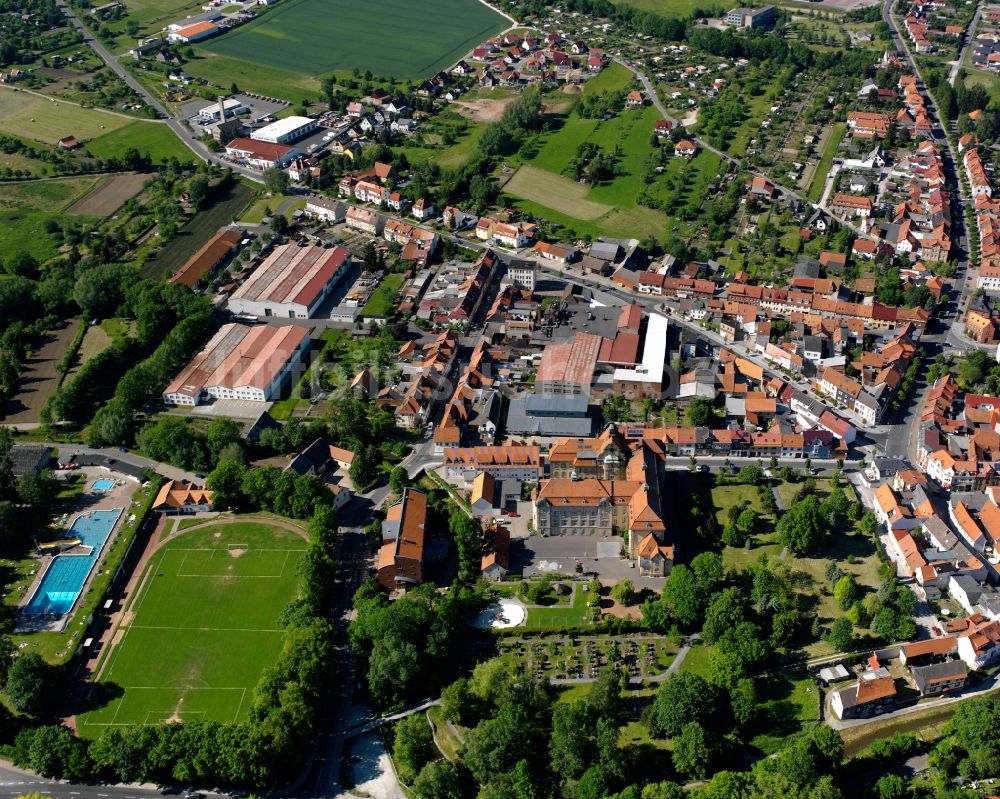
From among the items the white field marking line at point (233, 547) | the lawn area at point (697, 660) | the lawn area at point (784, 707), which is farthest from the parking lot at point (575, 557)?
the white field marking line at point (233, 547)

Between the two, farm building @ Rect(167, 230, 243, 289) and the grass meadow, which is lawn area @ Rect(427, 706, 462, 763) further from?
the grass meadow

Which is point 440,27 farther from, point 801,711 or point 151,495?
point 801,711

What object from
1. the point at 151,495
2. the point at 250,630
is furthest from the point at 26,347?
the point at 250,630

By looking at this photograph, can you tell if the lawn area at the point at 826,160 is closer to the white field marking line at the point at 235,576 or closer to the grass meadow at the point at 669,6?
the grass meadow at the point at 669,6

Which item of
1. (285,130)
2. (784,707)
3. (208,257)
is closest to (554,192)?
(285,130)

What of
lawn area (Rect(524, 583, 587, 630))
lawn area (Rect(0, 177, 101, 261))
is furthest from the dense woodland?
lawn area (Rect(0, 177, 101, 261))
